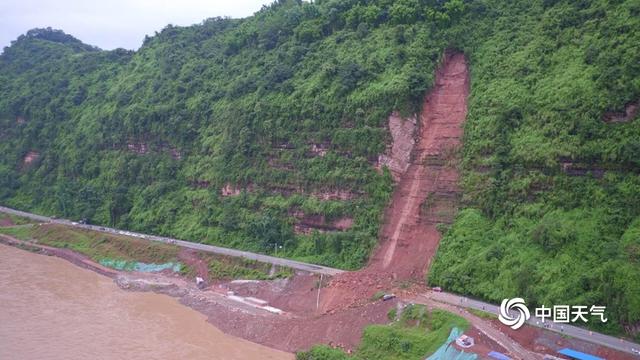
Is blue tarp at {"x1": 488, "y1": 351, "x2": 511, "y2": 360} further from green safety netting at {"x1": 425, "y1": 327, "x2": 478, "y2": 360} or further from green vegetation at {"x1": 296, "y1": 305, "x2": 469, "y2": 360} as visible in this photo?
green vegetation at {"x1": 296, "y1": 305, "x2": 469, "y2": 360}

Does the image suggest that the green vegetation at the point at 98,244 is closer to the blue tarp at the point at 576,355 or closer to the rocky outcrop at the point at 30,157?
the rocky outcrop at the point at 30,157

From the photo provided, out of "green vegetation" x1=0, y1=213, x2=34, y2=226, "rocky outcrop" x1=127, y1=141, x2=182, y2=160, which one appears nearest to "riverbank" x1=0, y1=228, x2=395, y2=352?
"rocky outcrop" x1=127, y1=141, x2=182, y2=160

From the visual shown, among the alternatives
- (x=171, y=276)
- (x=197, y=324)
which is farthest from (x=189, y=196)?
(x=197, y=324)

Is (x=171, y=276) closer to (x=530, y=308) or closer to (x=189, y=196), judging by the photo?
(x=189, y=196)

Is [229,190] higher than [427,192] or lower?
lower

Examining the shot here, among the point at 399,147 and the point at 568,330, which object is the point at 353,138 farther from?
the point at 568,330

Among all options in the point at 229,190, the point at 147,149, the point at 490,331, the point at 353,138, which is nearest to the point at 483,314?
the point at 490,331
